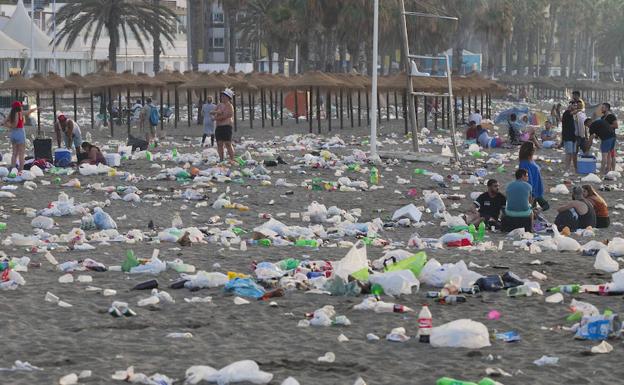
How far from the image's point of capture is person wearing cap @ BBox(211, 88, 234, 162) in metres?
23.0

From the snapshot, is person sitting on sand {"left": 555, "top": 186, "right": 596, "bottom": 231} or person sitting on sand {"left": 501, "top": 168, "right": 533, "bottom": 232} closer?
person sitting on sand {"left": 501, "top": 168, "right": 533, "bottom": 232}

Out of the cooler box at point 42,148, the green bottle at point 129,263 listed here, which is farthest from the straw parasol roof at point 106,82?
the green bottle at point 129,263

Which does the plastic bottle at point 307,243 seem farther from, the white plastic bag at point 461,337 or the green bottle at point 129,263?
the white plastic bag at point 461,337

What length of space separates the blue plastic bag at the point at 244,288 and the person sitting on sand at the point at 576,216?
561cm

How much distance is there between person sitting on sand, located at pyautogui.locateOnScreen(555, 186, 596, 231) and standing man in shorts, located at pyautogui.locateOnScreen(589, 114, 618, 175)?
24.6ft

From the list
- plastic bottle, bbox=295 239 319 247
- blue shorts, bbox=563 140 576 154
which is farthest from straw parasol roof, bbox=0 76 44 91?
plastic bottle, bbox=295 239 319 247

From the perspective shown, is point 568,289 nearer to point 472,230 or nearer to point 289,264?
point 289,264

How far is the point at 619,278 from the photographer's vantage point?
9828 millimetres

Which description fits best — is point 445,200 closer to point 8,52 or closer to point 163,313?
point 163,313

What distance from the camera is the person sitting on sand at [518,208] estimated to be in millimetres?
14258

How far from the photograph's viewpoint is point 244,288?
9984 millimetres

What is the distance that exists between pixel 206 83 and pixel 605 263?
1342 inches

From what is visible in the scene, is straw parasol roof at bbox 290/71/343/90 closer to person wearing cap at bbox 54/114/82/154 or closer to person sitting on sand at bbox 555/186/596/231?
person wearing cap at bbox 54/114/82/154

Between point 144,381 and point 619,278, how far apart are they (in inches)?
169
